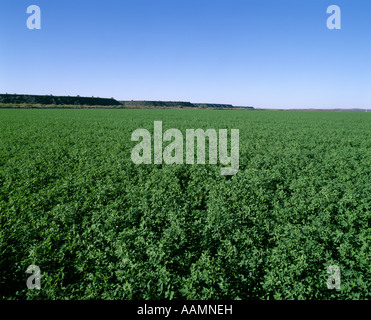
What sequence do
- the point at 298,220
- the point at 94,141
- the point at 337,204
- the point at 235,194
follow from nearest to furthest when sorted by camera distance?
the point at 298,220 → the point at 337,204 → the point at 235,194 → the point at 94,141

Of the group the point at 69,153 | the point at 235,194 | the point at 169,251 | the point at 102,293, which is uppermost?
the point at 69,153

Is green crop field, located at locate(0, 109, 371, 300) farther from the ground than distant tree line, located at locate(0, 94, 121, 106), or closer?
closer

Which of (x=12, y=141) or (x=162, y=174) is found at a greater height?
(x=12, y=141)

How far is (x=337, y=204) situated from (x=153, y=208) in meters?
5.70

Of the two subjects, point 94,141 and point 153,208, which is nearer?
point 153,208

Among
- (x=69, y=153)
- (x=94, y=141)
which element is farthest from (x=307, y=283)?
(x=94, y=141)

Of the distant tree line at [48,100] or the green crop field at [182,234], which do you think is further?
the distant tree line at [48,100]

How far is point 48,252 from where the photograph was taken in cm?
452

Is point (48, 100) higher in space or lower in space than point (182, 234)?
higher

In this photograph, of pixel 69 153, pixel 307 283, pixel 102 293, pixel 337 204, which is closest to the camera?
pixel 102 293

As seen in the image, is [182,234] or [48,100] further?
[48,100]

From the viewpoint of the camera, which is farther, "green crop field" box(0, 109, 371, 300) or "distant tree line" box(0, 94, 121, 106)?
"distant tree line" box(0, 94, 121, 106)

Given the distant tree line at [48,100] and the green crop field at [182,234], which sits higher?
the distant tree line at [48,100]

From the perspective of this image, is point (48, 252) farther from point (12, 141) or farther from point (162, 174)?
point (12, 141)
